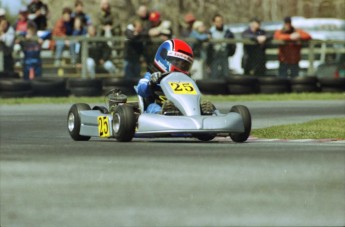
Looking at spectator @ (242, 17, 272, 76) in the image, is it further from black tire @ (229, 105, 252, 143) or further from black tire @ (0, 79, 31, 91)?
black tire @ (229, 105, 252, 143)

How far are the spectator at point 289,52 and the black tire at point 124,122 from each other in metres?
12.6

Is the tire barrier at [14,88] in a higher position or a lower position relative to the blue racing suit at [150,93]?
lower

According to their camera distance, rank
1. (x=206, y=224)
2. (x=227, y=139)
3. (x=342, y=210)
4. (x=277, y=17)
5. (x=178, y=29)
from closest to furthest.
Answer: (x=206, y=224), (x=342, y=210), (x=227, y=139), (x=178, y=29), (x=277, y=17)

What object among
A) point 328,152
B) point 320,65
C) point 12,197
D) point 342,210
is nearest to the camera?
point 342,210

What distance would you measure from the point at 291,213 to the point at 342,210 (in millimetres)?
384

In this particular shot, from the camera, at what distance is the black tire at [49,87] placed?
75.2 feet

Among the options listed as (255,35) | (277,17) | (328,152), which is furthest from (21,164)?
(277,17)

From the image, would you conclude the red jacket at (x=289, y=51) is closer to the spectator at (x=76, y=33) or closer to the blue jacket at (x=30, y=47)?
the spectator at (x=76, y=33)

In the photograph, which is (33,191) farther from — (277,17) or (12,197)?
(277,17)

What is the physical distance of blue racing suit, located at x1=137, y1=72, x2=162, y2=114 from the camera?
12938mm

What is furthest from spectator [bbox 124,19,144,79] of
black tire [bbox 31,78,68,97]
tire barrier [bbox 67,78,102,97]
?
black tire [bbox 31,78,68,97]

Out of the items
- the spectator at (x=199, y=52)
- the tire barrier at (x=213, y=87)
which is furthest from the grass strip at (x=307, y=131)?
the spectator at (x=199, y=52)

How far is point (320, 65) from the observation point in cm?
2544

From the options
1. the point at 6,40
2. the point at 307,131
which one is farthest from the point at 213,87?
the point at 307,131
